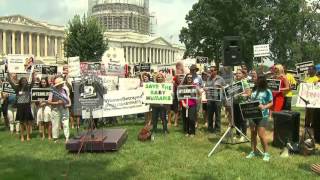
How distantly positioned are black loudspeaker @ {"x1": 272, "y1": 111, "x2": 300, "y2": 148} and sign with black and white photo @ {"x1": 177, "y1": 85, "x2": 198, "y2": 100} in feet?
9.46

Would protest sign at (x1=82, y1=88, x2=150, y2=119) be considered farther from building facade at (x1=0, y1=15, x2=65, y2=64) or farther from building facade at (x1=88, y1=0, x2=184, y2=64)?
building facade at (x1=88, y1=0, x2=184, y2=64)

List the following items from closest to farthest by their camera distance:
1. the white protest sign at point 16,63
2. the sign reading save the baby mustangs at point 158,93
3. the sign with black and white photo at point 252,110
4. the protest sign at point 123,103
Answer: the sign with black and white photo at point 252,110
the sign reading save the baby mustangs at point 158,93
the protest sign at point 123,103
the white protest sign at point 16,63

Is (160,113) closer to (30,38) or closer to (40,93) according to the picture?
(40,93)

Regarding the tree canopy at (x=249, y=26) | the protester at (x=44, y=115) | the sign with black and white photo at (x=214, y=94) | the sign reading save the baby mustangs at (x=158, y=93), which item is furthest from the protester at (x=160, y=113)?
the tree canopy at (x=249, y=26)

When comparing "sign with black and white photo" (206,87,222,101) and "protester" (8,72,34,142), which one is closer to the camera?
"sign with black and white photo" (206,87,222,101)

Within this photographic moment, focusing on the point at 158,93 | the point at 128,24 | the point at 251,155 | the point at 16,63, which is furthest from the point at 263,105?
the point at 128,24

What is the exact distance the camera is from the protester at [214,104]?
1594cm

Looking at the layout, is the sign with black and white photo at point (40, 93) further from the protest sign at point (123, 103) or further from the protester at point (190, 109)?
the protester at point (190, 109)

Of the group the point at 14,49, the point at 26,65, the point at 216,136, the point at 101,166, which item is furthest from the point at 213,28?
the point at 14,49

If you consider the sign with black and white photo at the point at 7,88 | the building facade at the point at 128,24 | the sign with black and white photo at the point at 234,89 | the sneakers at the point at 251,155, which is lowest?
the sneakers at the point at 251,155

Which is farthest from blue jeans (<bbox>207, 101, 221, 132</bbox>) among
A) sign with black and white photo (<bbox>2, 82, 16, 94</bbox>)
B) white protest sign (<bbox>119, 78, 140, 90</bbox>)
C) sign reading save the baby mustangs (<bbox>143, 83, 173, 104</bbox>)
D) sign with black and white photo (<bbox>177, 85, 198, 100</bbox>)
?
sign with black and white photo (<bbox>2, 82, 16, 94</bbox>)

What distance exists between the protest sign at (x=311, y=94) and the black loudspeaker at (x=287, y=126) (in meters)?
0.43

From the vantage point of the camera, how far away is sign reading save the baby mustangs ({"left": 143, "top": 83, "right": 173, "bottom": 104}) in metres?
16.5

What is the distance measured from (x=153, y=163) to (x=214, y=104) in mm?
5024
